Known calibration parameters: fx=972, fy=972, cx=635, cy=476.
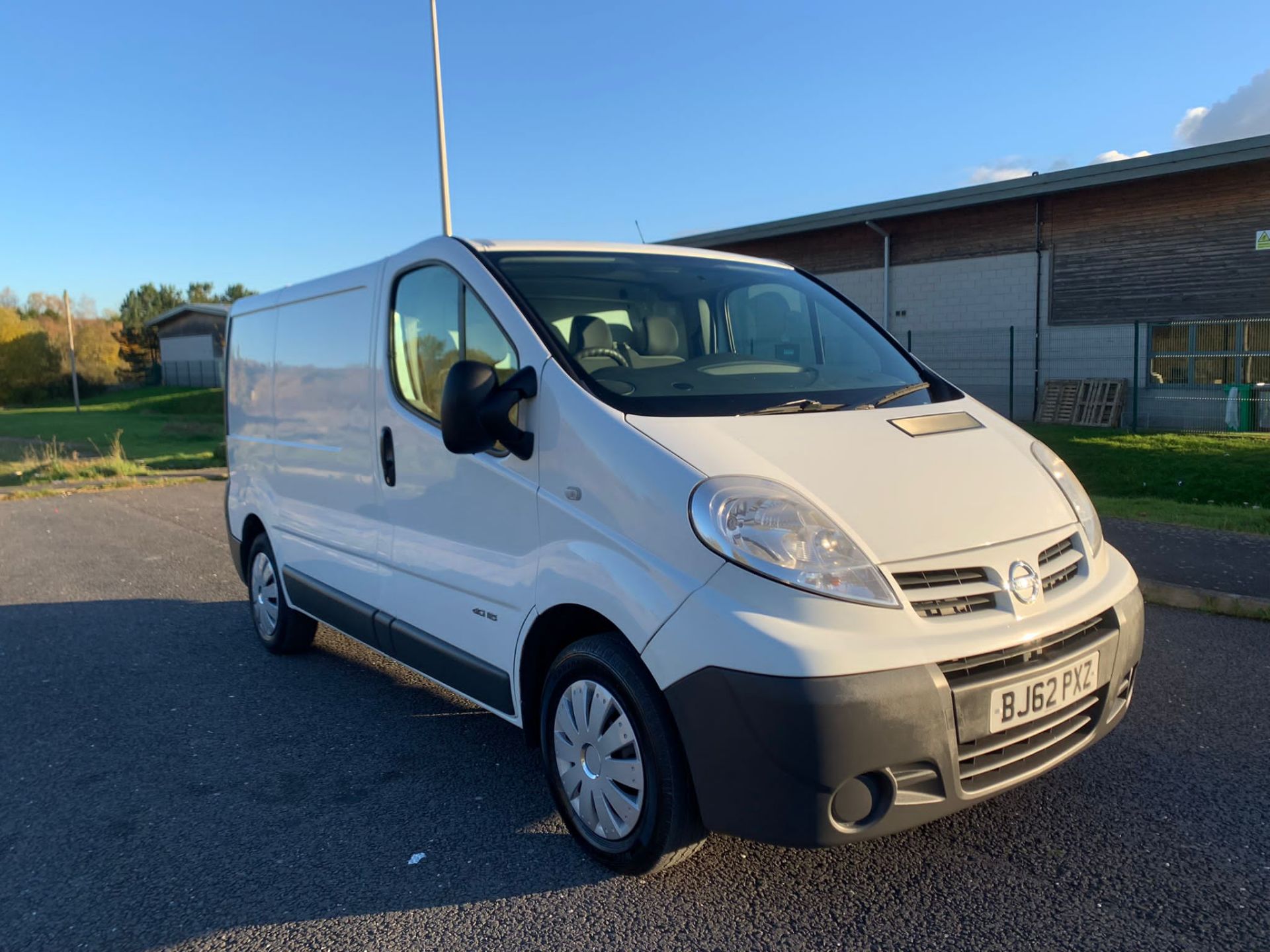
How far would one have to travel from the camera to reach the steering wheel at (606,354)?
3.36 meters

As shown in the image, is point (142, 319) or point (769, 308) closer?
point (769, 308)

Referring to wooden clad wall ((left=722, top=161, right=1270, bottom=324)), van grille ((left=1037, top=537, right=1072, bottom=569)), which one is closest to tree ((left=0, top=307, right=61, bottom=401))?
wooden clad wall ((left=722, top=161, right=1270, bottom=324))

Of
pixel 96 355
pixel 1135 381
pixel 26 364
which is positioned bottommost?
pixel 1135 381

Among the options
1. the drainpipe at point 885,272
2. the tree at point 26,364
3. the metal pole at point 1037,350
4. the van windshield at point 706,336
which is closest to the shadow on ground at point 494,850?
the van windshield at point 706,336

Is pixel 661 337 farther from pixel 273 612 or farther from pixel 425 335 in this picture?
pixel 273 612

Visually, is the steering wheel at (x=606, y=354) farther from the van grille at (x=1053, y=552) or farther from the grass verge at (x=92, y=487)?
the grass verge at (x=92, y=487)

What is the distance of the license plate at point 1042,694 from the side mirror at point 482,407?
162 cm

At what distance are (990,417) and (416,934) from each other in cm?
264

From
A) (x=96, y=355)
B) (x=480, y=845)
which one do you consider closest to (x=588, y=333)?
(x=480, y=845)

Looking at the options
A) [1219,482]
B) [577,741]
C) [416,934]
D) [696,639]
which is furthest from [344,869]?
[1219,482]

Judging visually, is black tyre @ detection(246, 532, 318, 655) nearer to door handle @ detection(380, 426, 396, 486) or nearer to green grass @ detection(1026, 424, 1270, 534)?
door handle @ detection(380, 426, 396, 486)

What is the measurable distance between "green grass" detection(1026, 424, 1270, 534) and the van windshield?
18.8ft

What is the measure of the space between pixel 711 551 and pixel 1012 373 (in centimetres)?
1861

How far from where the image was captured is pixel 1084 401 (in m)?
19.8
